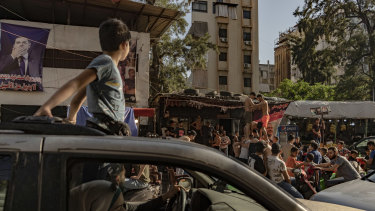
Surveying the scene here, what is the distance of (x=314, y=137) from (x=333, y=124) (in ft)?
29.9

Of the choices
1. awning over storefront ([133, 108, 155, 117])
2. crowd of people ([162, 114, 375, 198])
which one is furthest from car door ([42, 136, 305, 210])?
awning over storefront ([133, 108, 155, 117])

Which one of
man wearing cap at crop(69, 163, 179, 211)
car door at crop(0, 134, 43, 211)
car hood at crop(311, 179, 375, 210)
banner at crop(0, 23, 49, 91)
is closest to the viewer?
car door at crop(0, 134, 43, 211)

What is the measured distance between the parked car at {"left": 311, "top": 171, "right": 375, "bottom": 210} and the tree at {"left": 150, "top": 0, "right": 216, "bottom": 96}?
18.6 meters

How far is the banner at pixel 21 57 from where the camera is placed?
50.2ft

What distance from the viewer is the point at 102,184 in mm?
1713

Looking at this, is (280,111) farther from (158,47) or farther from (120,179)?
(120,179)

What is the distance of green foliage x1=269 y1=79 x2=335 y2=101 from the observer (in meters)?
A: 37.2

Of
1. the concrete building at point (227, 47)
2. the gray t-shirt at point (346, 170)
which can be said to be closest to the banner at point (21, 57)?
the gray t-shirt at point (346, 170)

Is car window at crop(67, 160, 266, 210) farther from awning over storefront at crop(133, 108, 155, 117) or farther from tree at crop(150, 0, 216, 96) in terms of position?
tree at crop(150, 0, 216, 96)

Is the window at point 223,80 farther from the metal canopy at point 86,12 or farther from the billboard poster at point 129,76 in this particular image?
the billboard poster at point 129,76

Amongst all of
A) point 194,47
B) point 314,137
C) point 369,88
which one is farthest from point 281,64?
point 314,137

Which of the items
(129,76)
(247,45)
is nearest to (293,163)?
(129,76)

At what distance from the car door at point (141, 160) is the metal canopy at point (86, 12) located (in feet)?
50.5

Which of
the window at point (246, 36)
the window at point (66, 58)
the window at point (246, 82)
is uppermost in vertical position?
the window at point (246, 36)
